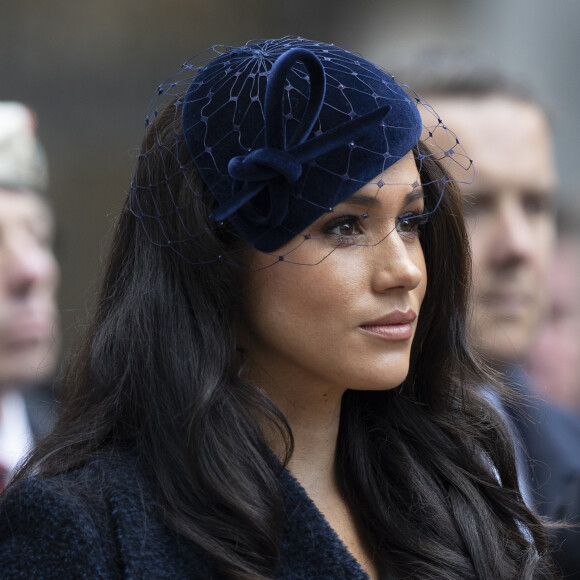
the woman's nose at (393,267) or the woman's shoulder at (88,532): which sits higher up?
the woman's nose at (393,267)

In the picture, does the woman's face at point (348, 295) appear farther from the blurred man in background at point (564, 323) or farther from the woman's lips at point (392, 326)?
the blurred man in background at point (564, 323)

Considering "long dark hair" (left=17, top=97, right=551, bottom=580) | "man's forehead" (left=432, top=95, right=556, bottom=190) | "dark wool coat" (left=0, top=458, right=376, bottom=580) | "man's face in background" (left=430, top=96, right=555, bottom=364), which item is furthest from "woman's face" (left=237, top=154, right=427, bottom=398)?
"man's forehead" (left=432, top=95, right=556, bottom=190)

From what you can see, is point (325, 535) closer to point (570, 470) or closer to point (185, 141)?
point (185, 141)

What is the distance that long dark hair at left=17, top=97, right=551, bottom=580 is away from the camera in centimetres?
251

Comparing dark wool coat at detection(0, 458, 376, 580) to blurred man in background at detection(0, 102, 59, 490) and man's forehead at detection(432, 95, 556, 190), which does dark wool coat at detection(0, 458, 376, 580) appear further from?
man's forehead at detection(432, 95, 556, 190)

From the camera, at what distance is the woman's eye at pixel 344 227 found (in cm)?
263

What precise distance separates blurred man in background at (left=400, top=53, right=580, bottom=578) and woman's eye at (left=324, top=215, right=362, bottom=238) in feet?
4.09

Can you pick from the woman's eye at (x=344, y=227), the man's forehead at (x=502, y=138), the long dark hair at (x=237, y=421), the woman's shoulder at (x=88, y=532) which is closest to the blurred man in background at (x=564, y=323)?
the man's forehead at (x=502, y=138)

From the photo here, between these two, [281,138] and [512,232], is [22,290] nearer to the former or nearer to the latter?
[512,232]

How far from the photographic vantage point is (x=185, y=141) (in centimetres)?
270

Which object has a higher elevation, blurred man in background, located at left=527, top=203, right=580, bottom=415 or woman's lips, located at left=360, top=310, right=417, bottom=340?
woman's lips, located at left=360, top=310, right=417, bottom=340

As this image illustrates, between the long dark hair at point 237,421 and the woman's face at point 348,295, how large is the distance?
4.7 inches

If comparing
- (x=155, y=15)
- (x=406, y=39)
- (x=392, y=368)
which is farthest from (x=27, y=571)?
(x=406, y=39)

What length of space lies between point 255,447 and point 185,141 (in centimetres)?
79
